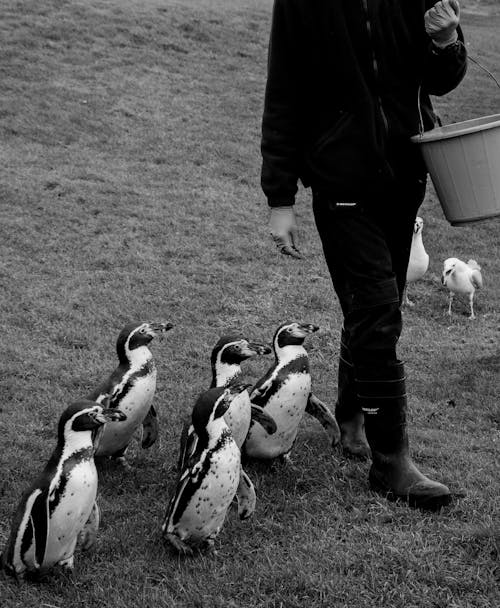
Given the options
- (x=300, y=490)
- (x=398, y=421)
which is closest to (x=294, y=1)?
(x=398, y=421)

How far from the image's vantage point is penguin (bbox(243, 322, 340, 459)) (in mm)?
4840

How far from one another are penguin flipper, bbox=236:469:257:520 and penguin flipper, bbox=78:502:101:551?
2.15 feet

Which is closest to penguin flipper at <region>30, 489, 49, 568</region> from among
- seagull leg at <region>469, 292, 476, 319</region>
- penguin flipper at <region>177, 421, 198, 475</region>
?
penguin flipper at <region>177, 421, 198, 475</region>

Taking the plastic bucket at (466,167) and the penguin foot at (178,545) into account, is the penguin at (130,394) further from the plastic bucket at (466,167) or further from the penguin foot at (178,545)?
the plastic bucket at (466,167)

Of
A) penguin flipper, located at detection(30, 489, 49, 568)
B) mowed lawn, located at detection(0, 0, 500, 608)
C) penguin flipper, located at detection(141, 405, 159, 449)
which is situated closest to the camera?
penguin flipper, located at detection(30, 489, 49, 568)

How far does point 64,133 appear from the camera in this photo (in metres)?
13.9

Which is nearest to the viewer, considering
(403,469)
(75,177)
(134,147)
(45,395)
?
(403,469)

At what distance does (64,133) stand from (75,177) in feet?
6.02

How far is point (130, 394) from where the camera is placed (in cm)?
495

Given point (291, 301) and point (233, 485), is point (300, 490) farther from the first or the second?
point (291, 301)

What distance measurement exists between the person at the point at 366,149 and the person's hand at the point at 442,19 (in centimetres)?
1

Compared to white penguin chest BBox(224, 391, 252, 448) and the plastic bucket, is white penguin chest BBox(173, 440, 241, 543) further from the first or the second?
the plastic bucket

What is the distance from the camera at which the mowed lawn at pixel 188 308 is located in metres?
3.79

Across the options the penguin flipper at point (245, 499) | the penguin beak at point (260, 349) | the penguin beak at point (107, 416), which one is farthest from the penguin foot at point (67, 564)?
the penguin beak at point (260, 349)
